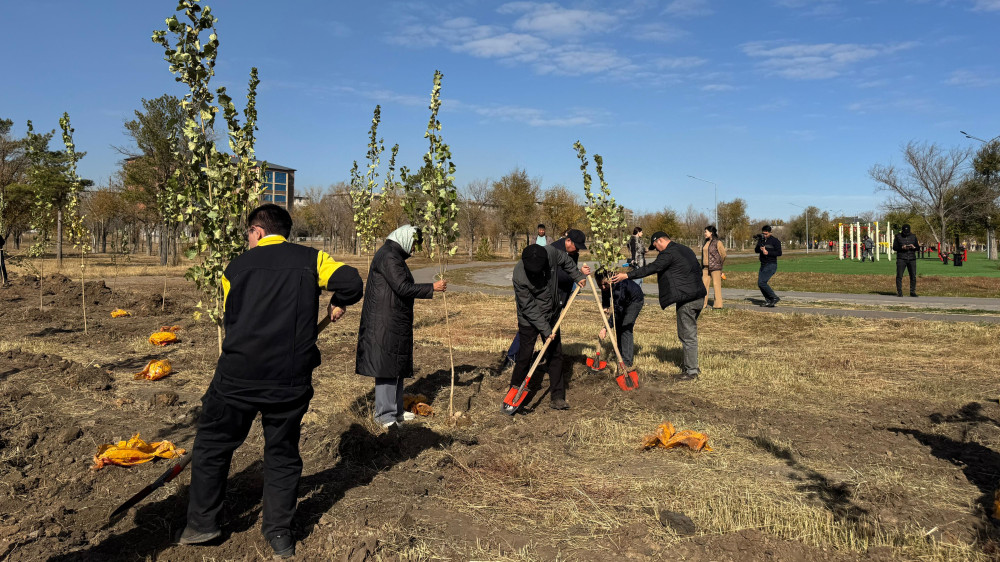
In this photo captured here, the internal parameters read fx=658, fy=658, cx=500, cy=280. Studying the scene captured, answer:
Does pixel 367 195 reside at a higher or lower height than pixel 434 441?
higher

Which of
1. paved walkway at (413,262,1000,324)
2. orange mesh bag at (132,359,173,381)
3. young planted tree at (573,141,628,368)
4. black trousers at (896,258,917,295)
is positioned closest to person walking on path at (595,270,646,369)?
young planted tree at (573,141,628,368)

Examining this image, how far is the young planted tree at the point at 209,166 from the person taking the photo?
5.50 metres

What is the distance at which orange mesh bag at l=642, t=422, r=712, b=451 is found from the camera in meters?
5.54

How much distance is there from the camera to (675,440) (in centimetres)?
554

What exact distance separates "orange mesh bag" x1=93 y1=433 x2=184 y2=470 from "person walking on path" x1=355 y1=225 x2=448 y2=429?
5.28 ft

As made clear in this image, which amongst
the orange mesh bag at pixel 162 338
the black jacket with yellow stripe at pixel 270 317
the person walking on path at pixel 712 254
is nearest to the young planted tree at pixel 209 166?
the black jacket with yellow stripe at pixel 270 317

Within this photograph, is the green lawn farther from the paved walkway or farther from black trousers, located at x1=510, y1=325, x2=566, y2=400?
black trousers, located at x1=510, y1=325, x2=566, y2=400

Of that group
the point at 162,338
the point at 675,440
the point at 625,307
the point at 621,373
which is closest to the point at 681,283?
the point at 625,307

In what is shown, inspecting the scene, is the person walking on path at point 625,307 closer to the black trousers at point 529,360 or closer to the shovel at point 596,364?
the shovel at point 596,364

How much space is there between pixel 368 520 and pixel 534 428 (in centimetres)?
243

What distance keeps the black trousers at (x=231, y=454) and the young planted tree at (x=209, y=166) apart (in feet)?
7.69

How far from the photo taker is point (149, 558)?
11.8 feet

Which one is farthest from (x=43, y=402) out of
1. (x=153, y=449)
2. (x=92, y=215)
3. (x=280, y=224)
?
(x=92, y=215)

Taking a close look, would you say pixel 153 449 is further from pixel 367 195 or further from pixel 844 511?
pixel 367 195
